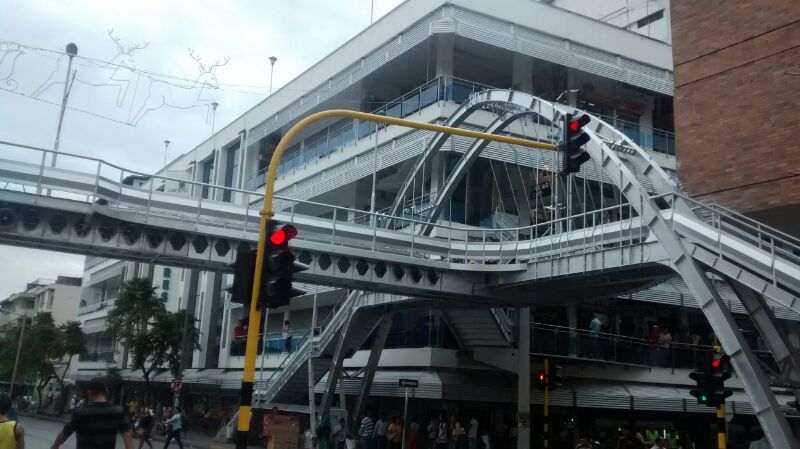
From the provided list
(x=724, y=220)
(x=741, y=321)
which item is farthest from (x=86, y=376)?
(x=724, y=220)

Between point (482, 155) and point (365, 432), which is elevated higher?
point (482, 155)

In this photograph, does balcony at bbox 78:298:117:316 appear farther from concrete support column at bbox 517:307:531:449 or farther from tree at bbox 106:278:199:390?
concrete support column at bbox 517:307:531:449

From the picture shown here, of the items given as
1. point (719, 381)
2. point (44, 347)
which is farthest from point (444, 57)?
point (44, 347)

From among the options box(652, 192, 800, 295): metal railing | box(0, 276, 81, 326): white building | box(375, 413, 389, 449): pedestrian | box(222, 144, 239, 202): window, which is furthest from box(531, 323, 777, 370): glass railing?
box(0, 276, 81, 326): white building

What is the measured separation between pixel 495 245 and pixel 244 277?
53.9 ft

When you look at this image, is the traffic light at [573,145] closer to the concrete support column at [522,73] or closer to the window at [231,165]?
the concrete support column at [522,73]

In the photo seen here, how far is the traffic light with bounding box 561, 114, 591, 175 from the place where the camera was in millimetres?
14664

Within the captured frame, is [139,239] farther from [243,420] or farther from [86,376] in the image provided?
[86,376]

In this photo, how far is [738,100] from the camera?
2100 cm

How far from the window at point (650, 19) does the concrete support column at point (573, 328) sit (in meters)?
19.9

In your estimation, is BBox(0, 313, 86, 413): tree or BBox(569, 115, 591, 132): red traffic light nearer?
BBox(569, 115, 591, 132): red traffic light

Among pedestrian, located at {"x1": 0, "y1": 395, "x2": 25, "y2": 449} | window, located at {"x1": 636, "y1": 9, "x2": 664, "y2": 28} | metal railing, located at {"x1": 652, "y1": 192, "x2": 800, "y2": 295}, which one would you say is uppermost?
window, located at {"x1": 636, "y1": 9, "x2": 664, "y2": 28}

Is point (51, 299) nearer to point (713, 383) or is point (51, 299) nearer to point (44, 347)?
point (44, 347)

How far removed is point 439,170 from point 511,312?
272 inches
